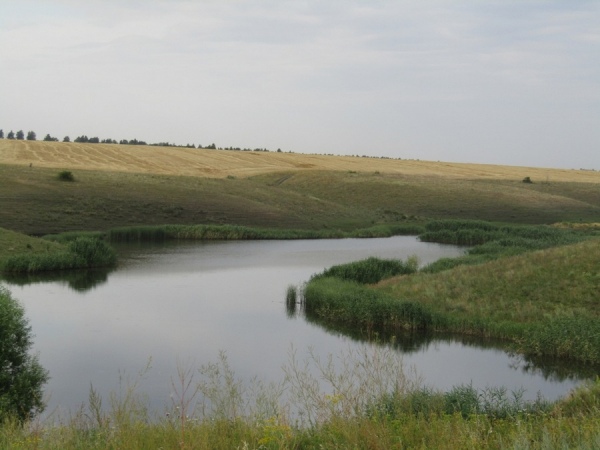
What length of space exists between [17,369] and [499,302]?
578 inches

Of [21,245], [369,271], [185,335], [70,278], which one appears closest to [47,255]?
[21,245]

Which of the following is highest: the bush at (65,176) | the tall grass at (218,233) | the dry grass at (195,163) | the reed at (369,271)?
the dry grass at (195,163)

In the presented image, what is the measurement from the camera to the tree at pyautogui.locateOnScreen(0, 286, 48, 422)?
40.9 ft

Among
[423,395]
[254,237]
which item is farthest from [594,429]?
[254,237]

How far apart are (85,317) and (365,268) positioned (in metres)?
11.7

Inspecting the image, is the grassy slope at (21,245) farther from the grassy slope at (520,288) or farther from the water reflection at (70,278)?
the grassy slope at (520,288)

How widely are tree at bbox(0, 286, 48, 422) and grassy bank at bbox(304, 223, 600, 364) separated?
35.3ft

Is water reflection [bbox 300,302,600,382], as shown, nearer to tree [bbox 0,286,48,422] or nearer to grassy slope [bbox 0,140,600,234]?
tree [bbox 0,286,48,422]

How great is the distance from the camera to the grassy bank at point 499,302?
60.8ft

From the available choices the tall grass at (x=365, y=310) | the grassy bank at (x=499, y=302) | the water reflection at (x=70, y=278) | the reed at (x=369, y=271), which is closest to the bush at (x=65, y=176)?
the water reflection at (x=70, y=278)

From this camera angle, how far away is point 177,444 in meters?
7.35

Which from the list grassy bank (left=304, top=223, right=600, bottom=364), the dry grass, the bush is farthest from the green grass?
grassy bank (left=304, top=223, right=600, bottom=364)

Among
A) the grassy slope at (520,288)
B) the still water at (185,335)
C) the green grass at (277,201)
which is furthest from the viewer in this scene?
the green grass at (277,201)

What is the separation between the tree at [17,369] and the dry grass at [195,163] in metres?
55.2
